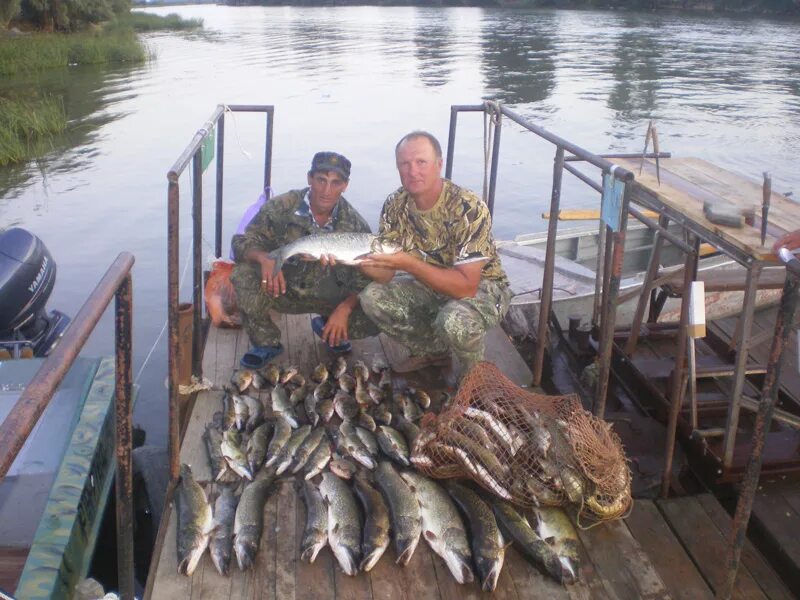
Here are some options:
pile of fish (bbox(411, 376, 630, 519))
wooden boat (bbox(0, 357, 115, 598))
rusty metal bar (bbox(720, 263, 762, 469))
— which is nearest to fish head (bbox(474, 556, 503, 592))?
pile of fish (bbox(411, 376, 630, 519))

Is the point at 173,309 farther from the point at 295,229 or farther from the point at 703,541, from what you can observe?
the point at 703,541

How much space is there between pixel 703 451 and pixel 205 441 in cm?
280

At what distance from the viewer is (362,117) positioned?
23.5 m

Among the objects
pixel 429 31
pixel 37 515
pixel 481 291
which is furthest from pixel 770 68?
pixel 37 515

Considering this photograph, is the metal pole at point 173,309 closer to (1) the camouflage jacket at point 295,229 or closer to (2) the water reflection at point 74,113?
(1) the camouflage jacket at point 295,229

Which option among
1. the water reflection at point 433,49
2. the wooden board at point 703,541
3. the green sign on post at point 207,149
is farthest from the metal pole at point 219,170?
the water reflection at point 433,49

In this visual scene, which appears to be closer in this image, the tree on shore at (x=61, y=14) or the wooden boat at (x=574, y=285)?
the wooden boat at (x=574, y=285)

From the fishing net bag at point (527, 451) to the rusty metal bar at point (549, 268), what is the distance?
72 cm

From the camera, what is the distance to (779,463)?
3973 mm

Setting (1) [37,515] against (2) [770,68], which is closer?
(1) [37,515]

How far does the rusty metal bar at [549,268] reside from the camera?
4.29 metres

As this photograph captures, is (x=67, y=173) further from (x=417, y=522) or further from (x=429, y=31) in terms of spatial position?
(x=429, y=31)

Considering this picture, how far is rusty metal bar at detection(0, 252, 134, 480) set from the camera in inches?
69.8

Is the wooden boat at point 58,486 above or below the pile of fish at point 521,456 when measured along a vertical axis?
below
